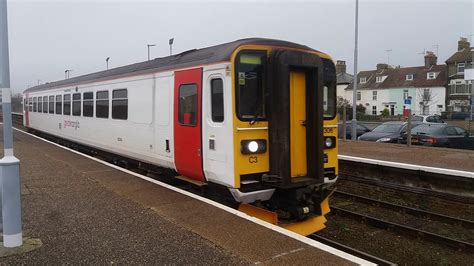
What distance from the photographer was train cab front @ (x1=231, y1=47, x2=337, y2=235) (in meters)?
6.16

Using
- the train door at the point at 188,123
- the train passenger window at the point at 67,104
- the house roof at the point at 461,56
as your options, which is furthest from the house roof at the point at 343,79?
the train door at the point at 188,123

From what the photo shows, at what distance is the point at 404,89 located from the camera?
57.2 meters

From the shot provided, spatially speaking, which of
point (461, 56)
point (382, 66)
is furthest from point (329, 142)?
point (382, 66)

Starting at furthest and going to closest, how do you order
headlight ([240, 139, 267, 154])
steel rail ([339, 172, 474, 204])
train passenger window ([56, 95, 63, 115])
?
train passenger window ([56, 95, 63, 115])
steel rail ([339, 172, 474, 204])
headlight ([240, 139, 267, 154])

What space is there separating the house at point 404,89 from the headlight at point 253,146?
165 feet

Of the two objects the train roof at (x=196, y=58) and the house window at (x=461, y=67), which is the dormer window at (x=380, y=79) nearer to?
the house window at (x=461, y=67)

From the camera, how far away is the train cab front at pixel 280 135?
616 cm

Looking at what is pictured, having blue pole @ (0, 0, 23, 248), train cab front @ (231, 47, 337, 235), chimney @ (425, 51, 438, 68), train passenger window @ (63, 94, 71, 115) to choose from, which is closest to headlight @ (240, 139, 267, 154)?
train cab front @ (231, 47, 337, 235)

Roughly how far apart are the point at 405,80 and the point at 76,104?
175ft

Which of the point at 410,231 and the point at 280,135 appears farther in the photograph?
the point at 410,231

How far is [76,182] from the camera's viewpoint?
8.70 metres

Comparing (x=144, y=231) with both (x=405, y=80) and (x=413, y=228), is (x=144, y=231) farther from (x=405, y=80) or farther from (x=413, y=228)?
(x=405, y=80)

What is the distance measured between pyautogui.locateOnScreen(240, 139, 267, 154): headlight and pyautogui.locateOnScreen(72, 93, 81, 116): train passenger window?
9.29m

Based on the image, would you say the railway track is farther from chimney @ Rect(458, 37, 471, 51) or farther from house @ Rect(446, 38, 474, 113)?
chimney @ Rect(458, 37, 471, 51)
